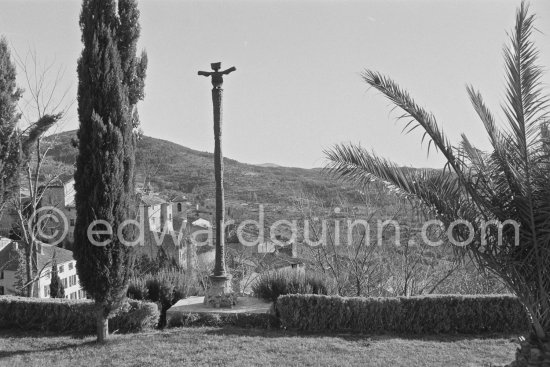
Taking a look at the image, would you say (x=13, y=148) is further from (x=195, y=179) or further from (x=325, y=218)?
(x=195, y=179)

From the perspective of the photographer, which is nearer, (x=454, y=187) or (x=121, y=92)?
Answer: (x=454, y=187)

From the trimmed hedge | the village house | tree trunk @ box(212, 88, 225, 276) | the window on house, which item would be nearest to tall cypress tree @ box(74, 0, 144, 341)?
the trimmed hedge

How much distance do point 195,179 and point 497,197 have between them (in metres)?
24.4

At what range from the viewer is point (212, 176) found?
28250 mm

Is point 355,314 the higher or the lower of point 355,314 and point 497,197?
the lower

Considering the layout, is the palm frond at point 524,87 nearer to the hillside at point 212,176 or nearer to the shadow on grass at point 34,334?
the shadow on grass at point 34,334

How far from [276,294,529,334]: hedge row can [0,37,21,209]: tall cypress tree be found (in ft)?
14.7

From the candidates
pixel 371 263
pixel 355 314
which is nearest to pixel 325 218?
pixel 371 263

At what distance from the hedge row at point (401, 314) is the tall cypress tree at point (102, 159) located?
2645 millimetres

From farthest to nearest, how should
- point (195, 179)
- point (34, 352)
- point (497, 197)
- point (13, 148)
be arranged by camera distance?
point (195, 179)
point (13, 148)
point (34, 352)
point (497, 197)

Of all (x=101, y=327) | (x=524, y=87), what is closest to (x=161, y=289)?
(x=101, y=327)

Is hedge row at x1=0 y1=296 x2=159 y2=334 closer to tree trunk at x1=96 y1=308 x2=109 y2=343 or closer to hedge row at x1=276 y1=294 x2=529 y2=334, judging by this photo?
tree trunk at x1=96 y1=308 x2=109 y2=343

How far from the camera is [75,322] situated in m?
7.48

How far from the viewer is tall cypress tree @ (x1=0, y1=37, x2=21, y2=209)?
675 cm
